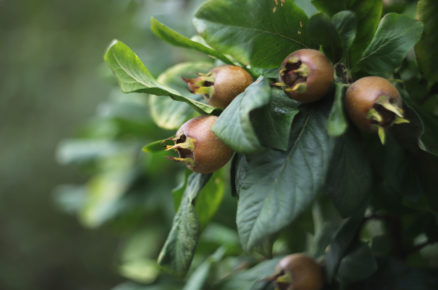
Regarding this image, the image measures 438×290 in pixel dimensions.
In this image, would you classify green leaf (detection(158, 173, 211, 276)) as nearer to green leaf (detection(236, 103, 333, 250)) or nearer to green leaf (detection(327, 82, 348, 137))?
green leaf (detection(236, 103, 333, 250))

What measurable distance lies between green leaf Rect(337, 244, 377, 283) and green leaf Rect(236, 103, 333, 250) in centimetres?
24

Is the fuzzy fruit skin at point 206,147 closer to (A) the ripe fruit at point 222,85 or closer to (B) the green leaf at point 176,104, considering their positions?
(A) the ripe fruit at point 222,85

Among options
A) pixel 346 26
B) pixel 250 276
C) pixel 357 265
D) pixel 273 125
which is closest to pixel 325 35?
pixel 346 26

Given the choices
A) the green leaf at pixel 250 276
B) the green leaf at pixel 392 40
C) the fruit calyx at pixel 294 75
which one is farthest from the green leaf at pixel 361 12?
the green leaf at pixel 250 276

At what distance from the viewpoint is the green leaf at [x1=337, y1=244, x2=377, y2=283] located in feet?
2.20

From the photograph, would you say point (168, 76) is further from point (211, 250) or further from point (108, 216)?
point (108, 216)

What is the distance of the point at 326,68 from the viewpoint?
532 mm

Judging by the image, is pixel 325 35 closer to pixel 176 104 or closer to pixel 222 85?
pixel 222 85

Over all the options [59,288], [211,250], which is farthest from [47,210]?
[211,250]

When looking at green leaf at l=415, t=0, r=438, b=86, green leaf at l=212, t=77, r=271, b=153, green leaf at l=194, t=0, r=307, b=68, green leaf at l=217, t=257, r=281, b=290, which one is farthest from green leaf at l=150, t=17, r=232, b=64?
green leaf at l=217, t=257, r=281, b=290

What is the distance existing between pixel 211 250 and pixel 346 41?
0.81m

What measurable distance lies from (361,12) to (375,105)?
16 cm

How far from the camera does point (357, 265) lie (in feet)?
2.21

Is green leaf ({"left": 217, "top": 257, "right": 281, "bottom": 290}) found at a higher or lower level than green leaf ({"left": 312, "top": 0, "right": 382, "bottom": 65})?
lower
